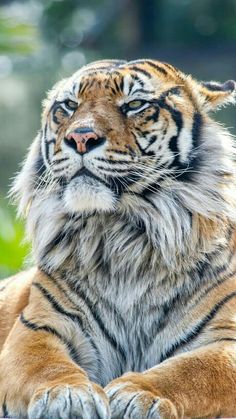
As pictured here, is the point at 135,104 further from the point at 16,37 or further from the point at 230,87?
the point at 16,37

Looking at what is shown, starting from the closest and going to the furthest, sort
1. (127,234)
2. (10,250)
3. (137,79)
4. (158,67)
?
(127,234) < (137,79) < (158,67) < (10,250)

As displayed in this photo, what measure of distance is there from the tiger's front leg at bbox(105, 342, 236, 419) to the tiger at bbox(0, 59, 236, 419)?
22mm

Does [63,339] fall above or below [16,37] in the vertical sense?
below

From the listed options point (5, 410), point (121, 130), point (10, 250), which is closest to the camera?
point (5, 410)

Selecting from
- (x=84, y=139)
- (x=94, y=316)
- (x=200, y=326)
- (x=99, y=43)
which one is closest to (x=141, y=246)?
(x=94, y=316)

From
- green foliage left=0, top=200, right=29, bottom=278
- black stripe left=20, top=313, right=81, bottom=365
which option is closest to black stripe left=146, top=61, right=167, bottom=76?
black stripe left=20, top=313, right=81, bottom=365

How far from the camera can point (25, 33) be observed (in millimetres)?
12258

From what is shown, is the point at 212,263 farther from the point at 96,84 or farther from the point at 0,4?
the point at 0,4

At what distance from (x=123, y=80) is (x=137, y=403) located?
5.63 feet

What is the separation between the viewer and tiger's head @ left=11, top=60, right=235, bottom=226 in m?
5.70

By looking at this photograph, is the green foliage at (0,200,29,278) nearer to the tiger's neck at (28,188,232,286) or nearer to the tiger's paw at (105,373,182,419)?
the tiger's neck at (28,188,232,286)

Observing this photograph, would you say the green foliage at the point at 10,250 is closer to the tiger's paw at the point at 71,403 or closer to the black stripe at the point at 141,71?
the black stripe at the point at 141,71

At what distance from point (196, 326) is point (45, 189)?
3.35 ft

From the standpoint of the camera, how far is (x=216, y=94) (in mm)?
6281
